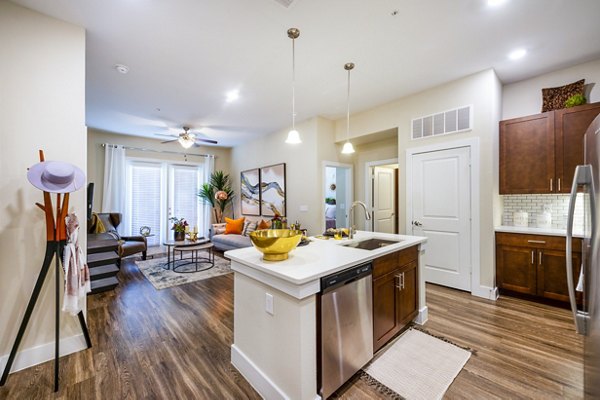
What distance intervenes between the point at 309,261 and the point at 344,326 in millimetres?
481

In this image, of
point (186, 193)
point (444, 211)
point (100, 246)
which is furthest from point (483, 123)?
point (186, 193)

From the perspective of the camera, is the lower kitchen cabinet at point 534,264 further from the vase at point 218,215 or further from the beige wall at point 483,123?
the vase at point 218,215

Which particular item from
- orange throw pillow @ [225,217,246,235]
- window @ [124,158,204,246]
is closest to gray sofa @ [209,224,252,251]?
orange throw pillow @ [225,217,246,235]

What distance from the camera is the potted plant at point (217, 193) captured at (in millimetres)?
6848

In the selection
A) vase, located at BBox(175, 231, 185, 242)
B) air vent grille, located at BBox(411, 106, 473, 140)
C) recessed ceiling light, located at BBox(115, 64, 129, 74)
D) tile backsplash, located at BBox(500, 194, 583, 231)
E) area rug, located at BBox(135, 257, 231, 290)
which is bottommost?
area rug, located at BBox(135, 257, 231, 290)

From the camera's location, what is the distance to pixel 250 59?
2799 millimetres

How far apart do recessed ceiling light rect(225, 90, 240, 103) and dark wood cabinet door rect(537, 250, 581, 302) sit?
178 inches

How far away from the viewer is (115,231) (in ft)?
16.0

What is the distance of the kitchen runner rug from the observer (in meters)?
1.67

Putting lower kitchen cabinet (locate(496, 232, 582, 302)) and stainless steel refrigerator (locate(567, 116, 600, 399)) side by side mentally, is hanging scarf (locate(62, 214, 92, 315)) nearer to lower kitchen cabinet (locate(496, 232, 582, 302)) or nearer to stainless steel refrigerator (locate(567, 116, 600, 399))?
stainless steel refrigerator (locate(567, 116, 600, 399))

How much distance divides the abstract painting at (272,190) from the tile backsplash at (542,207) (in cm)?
391

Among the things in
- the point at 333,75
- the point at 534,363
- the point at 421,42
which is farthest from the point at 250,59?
the point at 534,363

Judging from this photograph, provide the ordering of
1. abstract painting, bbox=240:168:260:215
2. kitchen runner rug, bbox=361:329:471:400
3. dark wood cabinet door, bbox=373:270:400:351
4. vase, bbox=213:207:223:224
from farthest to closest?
vase, bbox=213:207:223:224
abstract painting, bbox=240:168:260:215
dark wood cabinet door, bbox=373:270:400:351
kitchen runner rug, bbox=361:329:471:400

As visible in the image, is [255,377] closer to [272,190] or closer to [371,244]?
[371,244]
